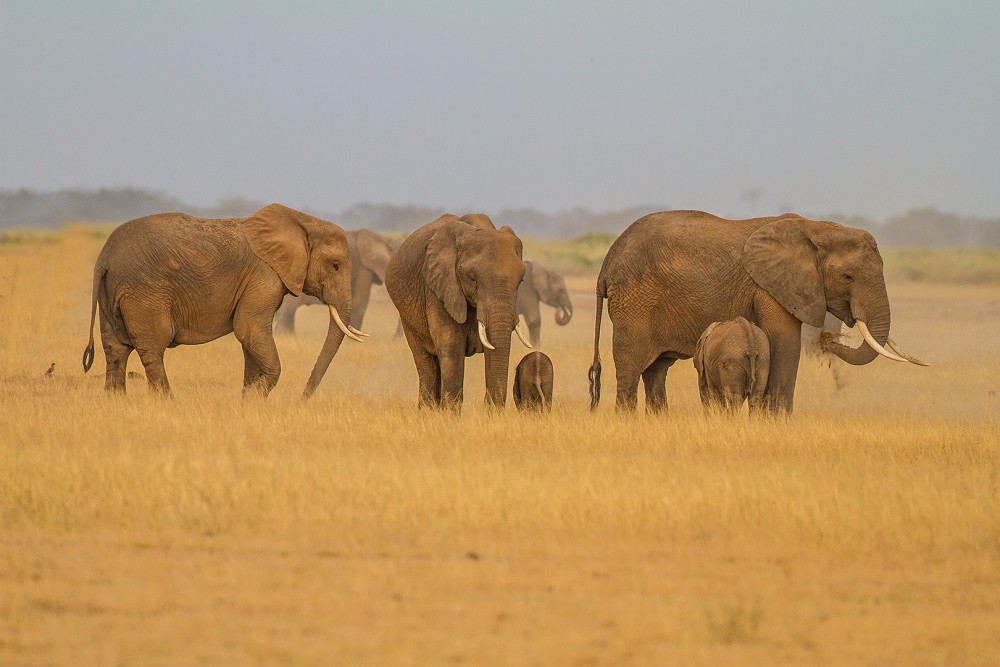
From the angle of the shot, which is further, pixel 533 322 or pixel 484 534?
pixel 533 322

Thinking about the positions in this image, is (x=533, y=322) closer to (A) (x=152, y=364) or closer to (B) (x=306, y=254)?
(B) (x=306, y=254)

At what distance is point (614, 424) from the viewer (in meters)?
12.4

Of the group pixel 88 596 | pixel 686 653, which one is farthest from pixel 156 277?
pixel 686 653

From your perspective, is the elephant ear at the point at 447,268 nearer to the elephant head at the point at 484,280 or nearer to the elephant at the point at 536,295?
the elephant head at the point at 484,280

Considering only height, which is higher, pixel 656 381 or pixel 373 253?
pixel 656 381

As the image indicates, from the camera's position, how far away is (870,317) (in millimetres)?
13516

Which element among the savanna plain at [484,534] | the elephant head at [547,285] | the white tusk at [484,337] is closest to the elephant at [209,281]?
the savanna plain at [484,534]

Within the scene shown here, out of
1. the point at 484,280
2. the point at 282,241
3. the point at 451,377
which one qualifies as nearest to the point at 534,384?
the point at 451,377

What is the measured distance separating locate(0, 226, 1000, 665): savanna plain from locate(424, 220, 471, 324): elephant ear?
0.99 meters

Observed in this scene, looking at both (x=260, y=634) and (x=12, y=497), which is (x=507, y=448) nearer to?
(x=12, y=497)

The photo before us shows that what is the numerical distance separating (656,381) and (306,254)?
152 inches

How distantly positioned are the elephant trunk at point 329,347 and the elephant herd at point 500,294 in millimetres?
33

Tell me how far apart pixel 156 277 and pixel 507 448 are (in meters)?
4.78

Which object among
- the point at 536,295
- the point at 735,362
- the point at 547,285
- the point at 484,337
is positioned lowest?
the point at 536,295
